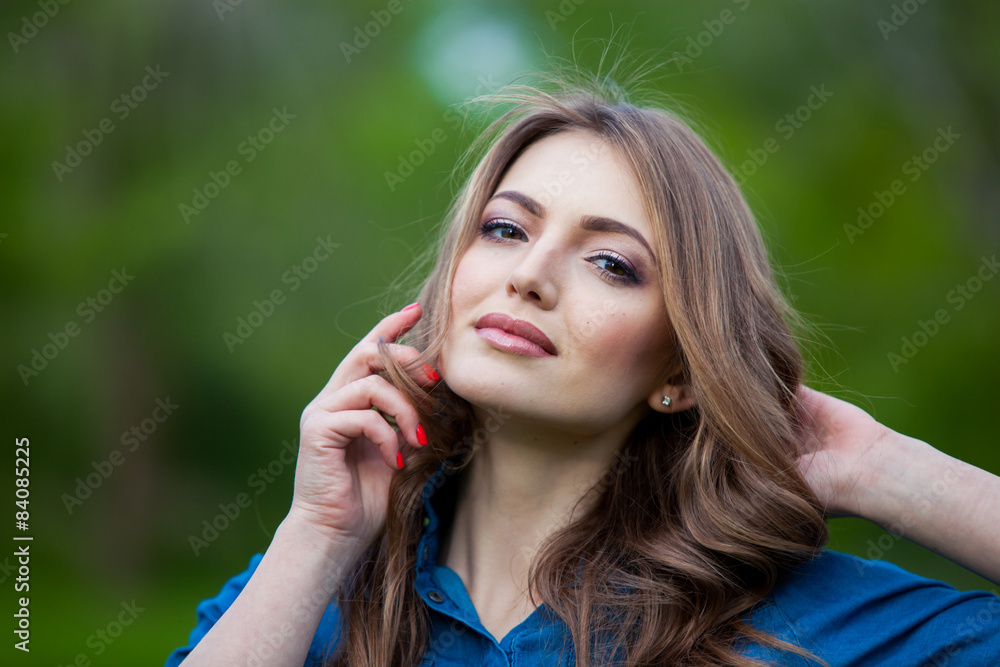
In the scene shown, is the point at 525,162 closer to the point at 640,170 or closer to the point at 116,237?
the point at 640,170

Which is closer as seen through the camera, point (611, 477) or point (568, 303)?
point (568, 303)

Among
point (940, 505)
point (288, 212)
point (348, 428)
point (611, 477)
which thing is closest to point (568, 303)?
point (611, 477)

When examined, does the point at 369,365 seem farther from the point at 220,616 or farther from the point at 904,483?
the point at 904,483

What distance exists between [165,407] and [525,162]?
24.1 ft

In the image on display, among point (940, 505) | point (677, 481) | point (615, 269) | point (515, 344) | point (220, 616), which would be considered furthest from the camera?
point (220, 616)

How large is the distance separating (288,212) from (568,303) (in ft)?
24.5

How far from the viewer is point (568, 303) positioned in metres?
2.47

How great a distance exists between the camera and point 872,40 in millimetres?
7805

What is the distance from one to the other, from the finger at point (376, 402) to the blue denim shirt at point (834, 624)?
0.52 m

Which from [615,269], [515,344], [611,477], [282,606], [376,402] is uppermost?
[615,269]

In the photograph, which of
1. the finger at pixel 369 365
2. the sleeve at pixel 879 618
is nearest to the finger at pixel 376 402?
the finger at pixel 369 365

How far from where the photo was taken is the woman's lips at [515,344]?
2434 millimetres

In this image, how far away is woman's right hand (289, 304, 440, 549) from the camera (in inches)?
98.8

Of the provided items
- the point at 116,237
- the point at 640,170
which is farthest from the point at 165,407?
the point at 640,170
